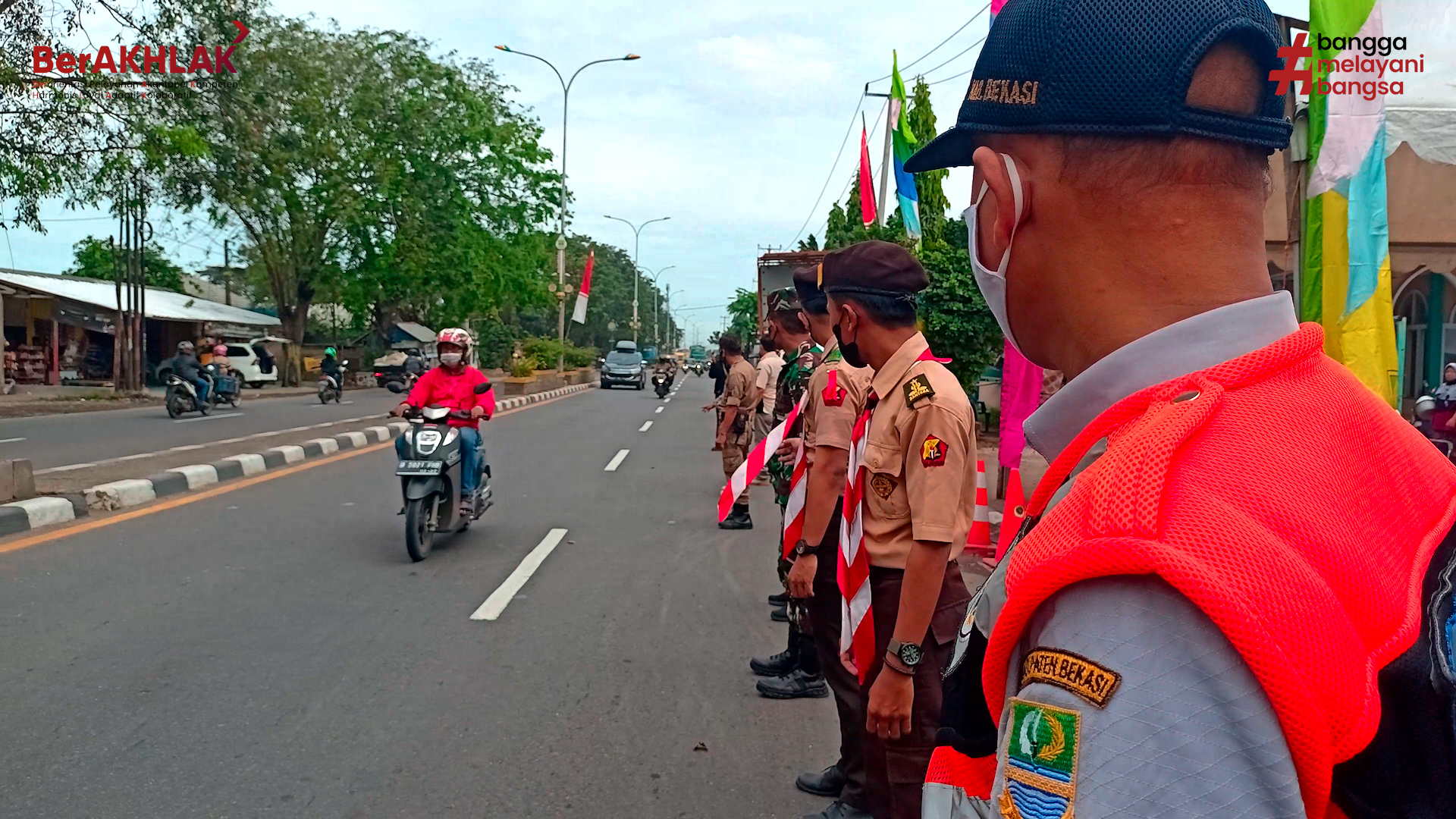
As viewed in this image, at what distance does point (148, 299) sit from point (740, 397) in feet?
98.7

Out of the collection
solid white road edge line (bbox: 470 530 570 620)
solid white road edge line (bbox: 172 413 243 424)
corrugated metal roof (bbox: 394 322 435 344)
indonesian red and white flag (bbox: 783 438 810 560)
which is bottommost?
solid white road edge line (bbox: 470 530 570 620)

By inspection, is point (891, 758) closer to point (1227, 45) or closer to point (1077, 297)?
point (1077, 297)

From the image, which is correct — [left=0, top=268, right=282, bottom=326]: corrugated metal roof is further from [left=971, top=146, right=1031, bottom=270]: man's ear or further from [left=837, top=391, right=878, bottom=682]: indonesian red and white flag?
[left=971, top=146, right=1031, bottom=270]: man's ear

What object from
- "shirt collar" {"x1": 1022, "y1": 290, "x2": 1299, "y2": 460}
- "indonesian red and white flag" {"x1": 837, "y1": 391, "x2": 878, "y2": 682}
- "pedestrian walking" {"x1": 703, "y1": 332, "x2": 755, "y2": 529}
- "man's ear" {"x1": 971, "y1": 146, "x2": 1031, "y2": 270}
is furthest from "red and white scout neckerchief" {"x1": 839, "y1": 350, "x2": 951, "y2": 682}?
"pedestrian walking" {"x1": 703, "y1": 332, "x2": 755, "y2": 529}

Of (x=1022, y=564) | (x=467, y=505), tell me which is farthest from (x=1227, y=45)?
(x=467, y=505)

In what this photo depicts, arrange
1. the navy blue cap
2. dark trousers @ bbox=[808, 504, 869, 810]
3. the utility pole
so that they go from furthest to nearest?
1. the utility pole
2. dark trousers @ bbox=[808, 504, 869, 810]
3. the navy blue cap

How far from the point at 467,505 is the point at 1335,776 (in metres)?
7.32

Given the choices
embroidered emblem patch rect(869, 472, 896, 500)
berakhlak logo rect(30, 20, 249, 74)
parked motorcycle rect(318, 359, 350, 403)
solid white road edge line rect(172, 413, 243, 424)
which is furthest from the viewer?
parked motorcycle rect(318, 359, 350, 403)

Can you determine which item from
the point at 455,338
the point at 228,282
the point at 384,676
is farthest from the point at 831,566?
the point at 228,282

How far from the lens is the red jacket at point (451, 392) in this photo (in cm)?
781

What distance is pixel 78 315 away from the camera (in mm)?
28797

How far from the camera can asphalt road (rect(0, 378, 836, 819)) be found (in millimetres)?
3398

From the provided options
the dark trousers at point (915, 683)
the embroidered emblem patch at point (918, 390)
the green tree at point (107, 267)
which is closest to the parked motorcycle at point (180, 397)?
the dark trousers at point (915, 683)

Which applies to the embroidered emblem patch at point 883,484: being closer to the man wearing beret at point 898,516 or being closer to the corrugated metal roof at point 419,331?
the man wearing beret at point 898,516
